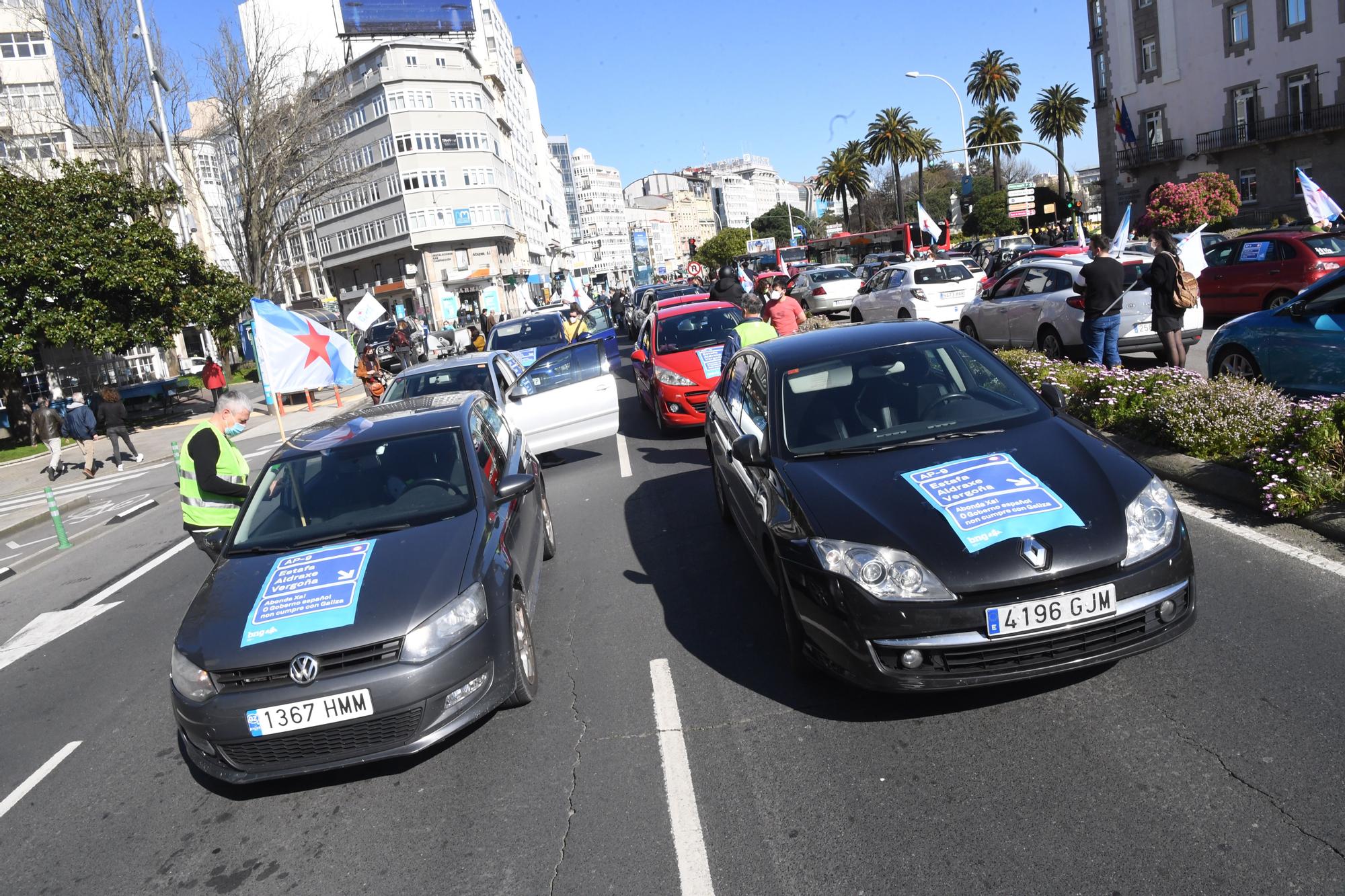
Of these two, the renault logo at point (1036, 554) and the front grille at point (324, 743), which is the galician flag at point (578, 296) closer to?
the front grille at point (324, 743)

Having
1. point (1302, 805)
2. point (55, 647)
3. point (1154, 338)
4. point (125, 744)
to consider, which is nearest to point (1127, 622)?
point (1302, 805)

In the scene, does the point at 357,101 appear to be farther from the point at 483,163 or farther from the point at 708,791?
the point at 708,791

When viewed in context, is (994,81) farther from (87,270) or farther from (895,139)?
(87,270)

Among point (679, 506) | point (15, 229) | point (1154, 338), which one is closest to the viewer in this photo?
point (679, 506)

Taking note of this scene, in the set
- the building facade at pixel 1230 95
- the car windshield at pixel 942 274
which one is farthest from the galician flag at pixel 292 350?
the building facade at pixel 1230 95

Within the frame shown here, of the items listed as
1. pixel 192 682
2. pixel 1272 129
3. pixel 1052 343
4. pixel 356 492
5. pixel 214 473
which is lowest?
pixel 1052 343

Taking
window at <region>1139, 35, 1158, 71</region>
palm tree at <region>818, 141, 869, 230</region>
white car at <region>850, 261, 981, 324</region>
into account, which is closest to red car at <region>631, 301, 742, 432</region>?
white car at <region>850, 261, 981, 324</region>

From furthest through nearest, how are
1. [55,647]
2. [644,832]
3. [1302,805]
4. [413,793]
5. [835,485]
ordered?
[55,647], [835,485], [413,793], [644,832], [1302,805]

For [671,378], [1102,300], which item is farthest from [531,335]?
[1102,300]

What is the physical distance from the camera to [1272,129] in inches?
1556

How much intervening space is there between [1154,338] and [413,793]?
12.0 metres

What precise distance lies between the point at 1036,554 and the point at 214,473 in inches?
211

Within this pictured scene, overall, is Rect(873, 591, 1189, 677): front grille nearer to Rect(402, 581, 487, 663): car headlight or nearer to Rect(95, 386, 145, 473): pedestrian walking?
Rect(402, 581, 487, 663): car headlight

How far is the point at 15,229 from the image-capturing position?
22.3m
